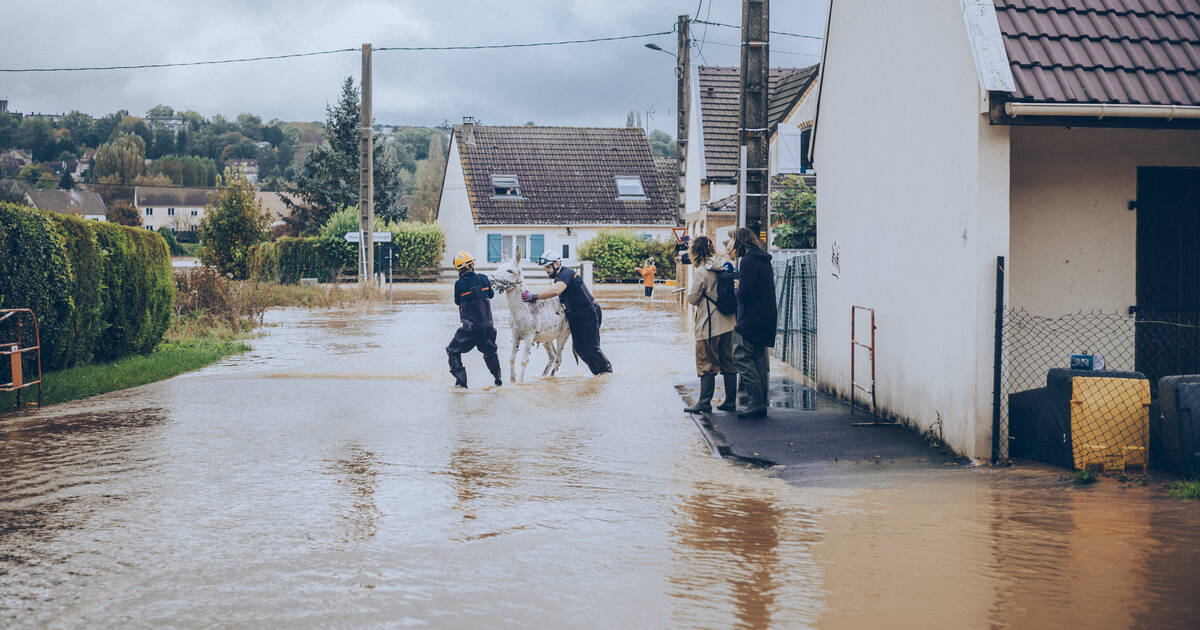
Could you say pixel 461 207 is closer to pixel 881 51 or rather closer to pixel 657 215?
pixel 657 215

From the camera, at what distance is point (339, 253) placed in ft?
167

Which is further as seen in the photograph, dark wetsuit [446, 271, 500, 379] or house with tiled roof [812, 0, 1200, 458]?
dark wetsuit [446, 271, 500, 379]

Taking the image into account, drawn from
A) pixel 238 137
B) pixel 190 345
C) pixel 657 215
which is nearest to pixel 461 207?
pixel 657 215

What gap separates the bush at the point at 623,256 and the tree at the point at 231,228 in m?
19.4

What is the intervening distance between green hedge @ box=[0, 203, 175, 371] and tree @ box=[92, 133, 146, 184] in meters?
102

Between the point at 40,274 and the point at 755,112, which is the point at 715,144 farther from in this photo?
the point at 40,274

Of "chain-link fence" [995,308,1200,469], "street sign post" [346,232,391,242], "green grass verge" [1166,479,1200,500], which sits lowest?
"green grass verge" [1166,479,1200,500]

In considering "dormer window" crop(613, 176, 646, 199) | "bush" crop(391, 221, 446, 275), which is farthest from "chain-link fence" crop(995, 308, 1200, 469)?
"dormer window" crop(613, 176, 646, 199)

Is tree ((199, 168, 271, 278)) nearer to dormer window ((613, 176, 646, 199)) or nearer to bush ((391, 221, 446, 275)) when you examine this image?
bush ((391, 221, 446, 275))

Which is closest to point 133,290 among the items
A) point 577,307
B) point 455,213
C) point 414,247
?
point 577,307

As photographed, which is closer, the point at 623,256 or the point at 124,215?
the point at 623,256

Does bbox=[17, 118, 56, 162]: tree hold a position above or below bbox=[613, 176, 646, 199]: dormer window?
above

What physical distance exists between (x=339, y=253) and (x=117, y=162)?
73.5 metres

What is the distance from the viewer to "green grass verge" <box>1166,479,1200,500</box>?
25.7 feet
